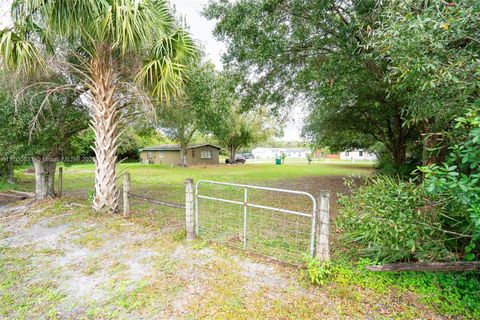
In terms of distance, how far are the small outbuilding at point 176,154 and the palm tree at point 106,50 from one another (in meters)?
20.4

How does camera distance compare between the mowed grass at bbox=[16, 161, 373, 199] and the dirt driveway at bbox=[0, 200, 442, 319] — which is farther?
the mowed grass at bbox=[16, 161, 373, 199]

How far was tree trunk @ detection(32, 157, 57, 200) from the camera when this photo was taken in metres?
6.52

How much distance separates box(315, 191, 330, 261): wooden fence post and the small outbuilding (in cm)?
2369

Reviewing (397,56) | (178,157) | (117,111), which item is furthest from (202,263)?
(178,157)

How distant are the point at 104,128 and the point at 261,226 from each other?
3.98 meters

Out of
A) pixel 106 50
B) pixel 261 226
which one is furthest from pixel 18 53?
pixel 261 226

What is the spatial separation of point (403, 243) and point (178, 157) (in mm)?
24809

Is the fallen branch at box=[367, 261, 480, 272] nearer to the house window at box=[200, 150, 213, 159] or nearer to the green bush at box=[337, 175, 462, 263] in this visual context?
the green bush at box=[337, 175, 462, 263]

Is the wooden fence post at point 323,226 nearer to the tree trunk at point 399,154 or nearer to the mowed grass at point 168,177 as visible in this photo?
the mowed grass at point 168,177

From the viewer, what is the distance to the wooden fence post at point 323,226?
9.07 ft

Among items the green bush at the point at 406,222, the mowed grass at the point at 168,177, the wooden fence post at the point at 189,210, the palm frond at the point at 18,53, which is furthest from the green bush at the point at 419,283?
the palm frond at the point at 18,53

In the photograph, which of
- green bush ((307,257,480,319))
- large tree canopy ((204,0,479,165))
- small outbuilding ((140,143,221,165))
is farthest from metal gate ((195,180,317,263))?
small outbuilding ((140,143,221,165))

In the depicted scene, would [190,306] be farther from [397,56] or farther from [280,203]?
[280,203]

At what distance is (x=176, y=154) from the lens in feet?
85.0
